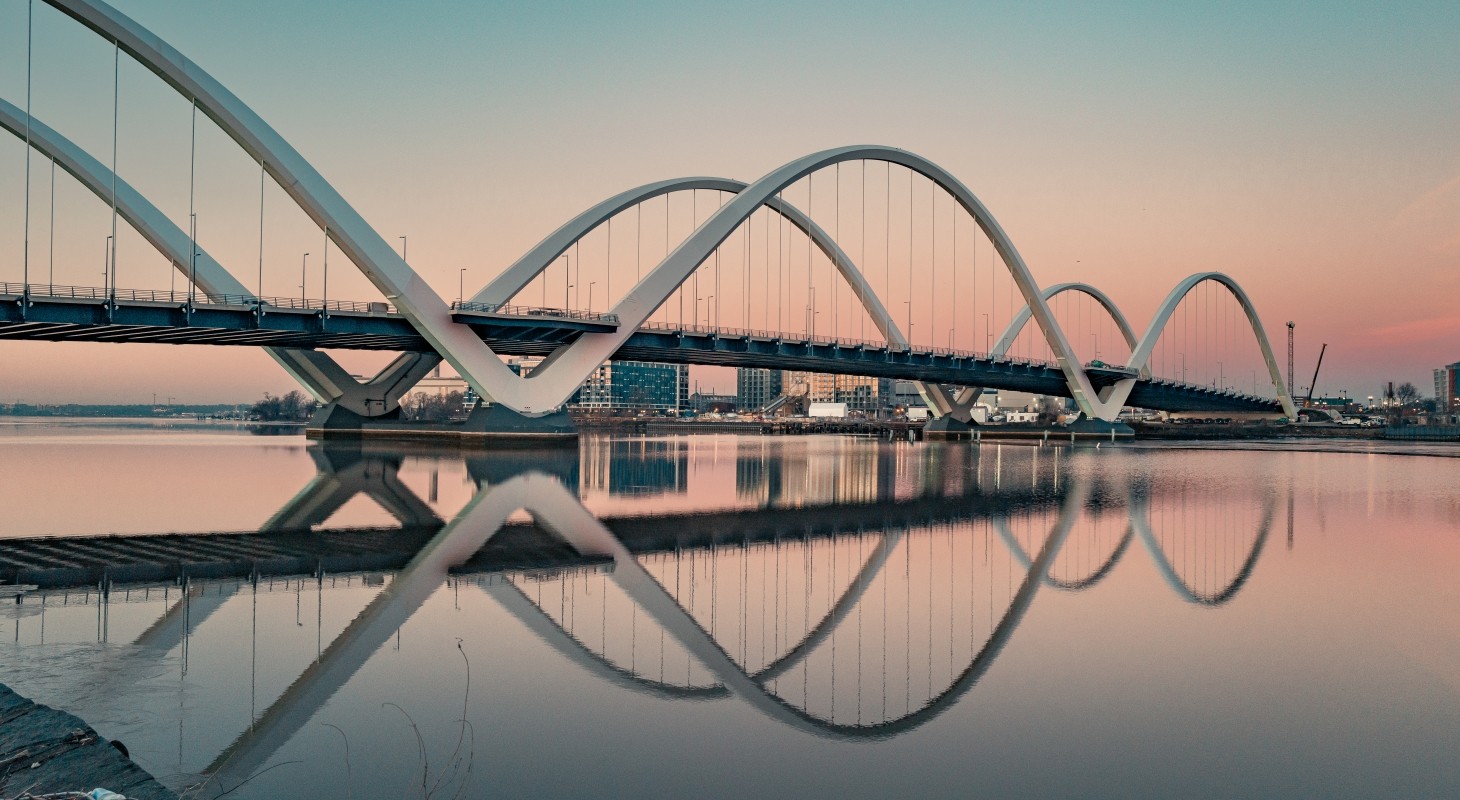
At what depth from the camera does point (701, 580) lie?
12.1 metres

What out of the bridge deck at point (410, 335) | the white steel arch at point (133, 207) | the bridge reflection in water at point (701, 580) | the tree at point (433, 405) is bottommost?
the bridge reflection in water at point (701, 580)

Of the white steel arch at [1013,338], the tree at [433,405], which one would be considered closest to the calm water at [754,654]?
the white steel arch at [1013,338]

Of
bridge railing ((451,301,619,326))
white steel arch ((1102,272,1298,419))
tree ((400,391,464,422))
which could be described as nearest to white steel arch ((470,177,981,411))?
bridge railing ((451,301,619,326))

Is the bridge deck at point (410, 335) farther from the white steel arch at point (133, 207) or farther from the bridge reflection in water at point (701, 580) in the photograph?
the bridge reflection in water at point (701, 580)

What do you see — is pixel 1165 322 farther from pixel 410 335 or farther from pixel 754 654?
pixel 754 654

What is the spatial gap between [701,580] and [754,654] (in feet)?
12.4

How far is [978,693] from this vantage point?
719 centimetres

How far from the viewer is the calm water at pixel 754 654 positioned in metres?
5.60

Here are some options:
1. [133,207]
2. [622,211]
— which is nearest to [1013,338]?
[622,211]

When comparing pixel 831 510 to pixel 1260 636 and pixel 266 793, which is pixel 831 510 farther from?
pixel 266 793

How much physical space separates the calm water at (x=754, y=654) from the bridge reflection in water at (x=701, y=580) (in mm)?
59

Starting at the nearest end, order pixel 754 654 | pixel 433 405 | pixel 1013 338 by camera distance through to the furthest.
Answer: pixel 754 654 < pixel 1013 338 < pixel 433 405

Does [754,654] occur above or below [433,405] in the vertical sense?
below

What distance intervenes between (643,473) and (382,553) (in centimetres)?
2042
